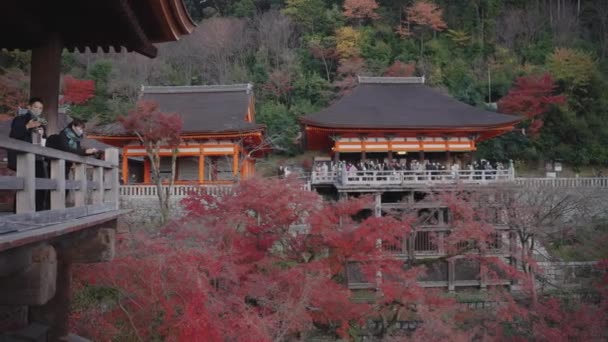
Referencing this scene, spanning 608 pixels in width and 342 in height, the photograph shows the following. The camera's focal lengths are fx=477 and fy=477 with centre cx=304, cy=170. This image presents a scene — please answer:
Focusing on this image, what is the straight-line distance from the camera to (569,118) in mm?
26312

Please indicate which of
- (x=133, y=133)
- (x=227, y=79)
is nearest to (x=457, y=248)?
(x=133, y=133)

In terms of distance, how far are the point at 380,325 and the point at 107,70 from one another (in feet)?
90.0

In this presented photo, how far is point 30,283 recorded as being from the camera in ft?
9.72

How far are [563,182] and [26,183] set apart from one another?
60.1 ft

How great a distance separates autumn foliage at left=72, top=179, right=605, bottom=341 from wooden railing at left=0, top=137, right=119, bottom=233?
4.17 metres

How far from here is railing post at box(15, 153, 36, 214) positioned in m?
2.66

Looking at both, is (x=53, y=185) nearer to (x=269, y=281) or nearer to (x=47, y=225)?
(x=47, y=225)

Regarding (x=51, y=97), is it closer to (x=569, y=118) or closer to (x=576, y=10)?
(x=569, y=118)

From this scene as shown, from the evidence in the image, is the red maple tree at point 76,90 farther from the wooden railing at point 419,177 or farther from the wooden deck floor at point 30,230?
the wooden deck floor at point 30,230

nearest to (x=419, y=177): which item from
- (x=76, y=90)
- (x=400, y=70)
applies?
(x=400, y=70)

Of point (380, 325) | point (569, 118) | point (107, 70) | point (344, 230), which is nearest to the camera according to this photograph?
point (344, 230)

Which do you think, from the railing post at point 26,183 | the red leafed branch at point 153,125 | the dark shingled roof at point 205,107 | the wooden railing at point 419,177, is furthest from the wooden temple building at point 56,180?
the dark shingled roof at point 205,107

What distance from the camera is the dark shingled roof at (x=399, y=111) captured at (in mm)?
17891

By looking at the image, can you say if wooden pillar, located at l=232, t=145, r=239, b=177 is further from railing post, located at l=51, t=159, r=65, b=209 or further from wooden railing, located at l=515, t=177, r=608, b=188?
railing post, located at l=51, t=159, r=65, b=209
